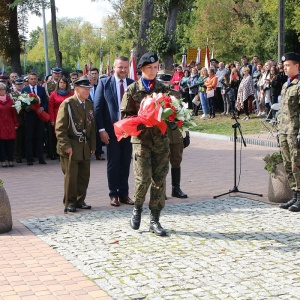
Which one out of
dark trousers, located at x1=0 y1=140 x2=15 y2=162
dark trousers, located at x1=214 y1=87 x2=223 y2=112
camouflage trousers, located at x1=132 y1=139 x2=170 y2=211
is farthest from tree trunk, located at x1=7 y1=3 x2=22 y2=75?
camouflage trousers, located at x1=132 y1=139 x2=170 y2=211

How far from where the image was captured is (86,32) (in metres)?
104

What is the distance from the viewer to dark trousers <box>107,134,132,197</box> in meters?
9.59

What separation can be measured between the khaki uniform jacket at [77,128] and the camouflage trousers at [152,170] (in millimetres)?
1749

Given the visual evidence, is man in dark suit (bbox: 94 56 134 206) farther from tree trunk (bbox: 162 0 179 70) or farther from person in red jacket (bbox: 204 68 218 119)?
tree trunk (bbox: 162 0 179 70)

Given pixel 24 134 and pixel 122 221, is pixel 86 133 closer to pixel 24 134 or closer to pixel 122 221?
pixel 122 221

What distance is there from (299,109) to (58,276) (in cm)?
410

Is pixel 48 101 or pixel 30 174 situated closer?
pixel 30 174

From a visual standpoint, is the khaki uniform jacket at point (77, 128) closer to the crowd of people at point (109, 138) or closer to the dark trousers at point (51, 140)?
the crowd of people at point (109, 138)

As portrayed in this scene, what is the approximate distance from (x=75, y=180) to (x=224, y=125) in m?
12.7

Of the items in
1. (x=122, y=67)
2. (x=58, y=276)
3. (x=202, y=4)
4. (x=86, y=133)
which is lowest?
Result: (x=58, y=276)

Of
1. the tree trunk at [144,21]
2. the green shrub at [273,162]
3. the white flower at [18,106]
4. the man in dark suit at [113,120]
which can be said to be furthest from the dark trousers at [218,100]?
the man in dark suit at [113,120]

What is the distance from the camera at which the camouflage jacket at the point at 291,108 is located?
866 cm

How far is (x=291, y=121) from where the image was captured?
8703mm

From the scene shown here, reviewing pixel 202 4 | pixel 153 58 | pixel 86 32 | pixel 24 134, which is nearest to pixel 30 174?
pixel 24 134
